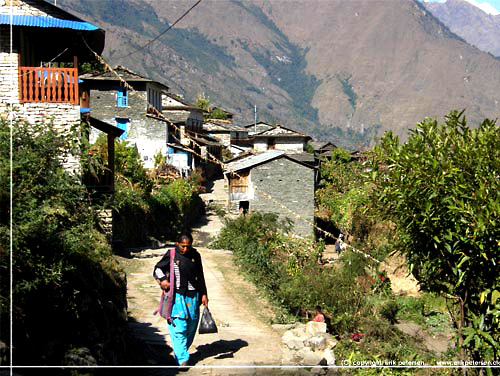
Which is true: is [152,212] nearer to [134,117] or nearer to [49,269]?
[134,117]

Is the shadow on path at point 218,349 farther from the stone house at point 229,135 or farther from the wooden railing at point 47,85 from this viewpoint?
the stone house at point 229,135

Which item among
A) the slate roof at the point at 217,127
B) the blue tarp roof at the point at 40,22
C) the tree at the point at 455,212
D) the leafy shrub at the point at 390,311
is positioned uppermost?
the blue tarp roof at the point at 40,22

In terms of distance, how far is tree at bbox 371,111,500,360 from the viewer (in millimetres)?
7352

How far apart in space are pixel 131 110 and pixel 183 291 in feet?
111

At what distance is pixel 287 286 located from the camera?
15516 mm

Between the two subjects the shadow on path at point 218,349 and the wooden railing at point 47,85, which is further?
the wooden railing at point 47,85

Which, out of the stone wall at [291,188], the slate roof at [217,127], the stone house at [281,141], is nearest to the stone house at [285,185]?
the stone wall at [291,188]

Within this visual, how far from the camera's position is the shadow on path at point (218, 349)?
28.2 ft

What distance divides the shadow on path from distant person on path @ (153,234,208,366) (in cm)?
43

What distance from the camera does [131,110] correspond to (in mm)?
40531

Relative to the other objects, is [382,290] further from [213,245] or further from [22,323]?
[22,323]

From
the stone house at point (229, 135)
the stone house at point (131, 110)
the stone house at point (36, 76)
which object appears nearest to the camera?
the stone house at point (36, 76)

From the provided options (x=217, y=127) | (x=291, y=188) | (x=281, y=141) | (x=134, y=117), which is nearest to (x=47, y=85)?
(x=291, y=188)

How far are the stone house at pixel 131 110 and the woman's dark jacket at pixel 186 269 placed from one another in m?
31.7
